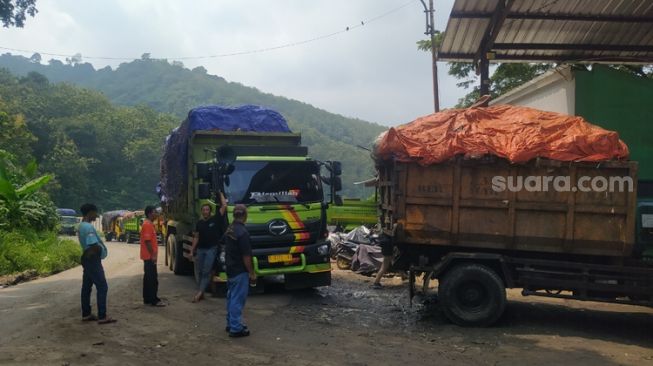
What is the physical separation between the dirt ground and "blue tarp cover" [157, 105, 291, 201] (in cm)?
298

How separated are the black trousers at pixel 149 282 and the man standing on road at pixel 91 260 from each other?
1.33 meters

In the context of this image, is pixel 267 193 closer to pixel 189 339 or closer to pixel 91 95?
pixel 189 339

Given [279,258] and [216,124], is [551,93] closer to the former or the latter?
[279,258]

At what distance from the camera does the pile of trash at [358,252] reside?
13586 millimetres

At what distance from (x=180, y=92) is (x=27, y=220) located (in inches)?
4164

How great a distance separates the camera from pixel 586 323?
27.2 ft

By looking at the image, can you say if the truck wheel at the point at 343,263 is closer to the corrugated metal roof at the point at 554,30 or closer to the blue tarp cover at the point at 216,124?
the blue tarp cover at the point at 216,124

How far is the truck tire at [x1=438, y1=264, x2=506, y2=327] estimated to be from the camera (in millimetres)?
7769

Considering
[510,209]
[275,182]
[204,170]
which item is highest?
[204,170]

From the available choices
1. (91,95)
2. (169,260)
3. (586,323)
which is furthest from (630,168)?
(91,95)

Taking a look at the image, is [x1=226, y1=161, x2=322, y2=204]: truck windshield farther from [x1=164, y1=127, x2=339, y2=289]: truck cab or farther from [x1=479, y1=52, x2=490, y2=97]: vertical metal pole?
[x1=479, y1=52, x2=490, y2=97]: vertical metal pole

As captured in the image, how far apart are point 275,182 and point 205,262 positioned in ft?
6.15

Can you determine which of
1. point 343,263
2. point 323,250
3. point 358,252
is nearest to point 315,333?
point 323,250

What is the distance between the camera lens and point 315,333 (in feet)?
24.8
